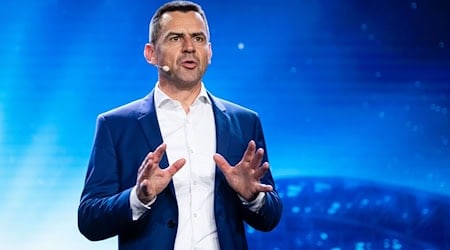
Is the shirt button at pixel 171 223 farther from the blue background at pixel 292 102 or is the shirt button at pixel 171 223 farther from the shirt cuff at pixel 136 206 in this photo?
the blue background at pixel 292 102

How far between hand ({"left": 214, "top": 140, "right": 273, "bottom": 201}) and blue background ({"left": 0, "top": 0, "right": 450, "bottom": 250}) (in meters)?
1.40

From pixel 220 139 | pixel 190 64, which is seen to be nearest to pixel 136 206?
pixel 220 139

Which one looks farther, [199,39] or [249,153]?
[199,39]

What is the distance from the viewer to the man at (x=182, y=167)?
2016 millimetres

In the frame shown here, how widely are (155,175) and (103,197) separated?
24 cm

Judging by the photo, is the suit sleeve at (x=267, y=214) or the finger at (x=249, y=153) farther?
the suit sleeve at (x=267, y=214)

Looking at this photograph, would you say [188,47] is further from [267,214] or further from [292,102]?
[292,102]

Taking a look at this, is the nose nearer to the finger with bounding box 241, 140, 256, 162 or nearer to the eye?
the eye

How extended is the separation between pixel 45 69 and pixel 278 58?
100cm

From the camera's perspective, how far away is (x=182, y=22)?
7.43ft

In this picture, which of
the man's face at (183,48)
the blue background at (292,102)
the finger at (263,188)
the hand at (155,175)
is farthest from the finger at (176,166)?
the blue background at (292,102)

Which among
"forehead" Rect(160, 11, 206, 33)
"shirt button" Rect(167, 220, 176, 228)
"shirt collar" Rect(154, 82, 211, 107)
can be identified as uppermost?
Answer: "forehead" Rect(160, 11, 206, 33)

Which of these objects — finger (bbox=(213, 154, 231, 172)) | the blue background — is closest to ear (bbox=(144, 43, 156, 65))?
finger (bbox=(213, 154, 231, 172))

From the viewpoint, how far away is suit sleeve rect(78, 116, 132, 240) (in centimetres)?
200
